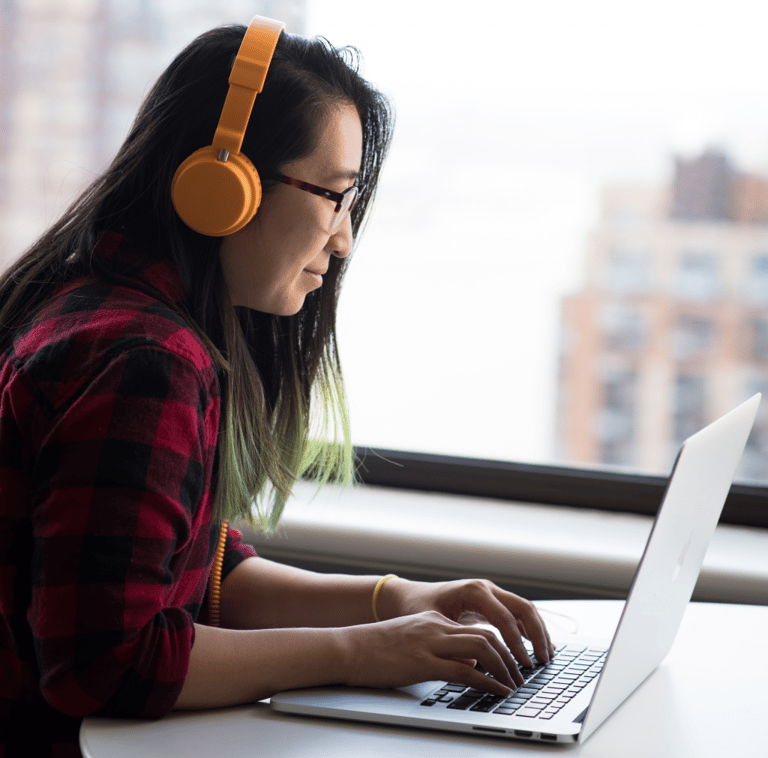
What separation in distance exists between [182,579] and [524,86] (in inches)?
46.5

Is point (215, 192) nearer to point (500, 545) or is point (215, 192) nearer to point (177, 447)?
point (177, 447)

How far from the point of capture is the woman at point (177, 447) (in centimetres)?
69

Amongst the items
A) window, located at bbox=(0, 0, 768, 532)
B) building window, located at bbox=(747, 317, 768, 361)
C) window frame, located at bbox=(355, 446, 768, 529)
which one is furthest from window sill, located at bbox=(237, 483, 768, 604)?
building window, located at bbox=(747, 317, 768, 361)

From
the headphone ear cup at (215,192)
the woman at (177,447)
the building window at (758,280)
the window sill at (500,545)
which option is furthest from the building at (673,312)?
the headphone ear cup at (215,192)

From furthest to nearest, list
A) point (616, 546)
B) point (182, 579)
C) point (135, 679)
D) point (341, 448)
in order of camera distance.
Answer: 1. point (616, 546)
2. point (341, 448)
3. point (182, 579)
4. point (135, 679)

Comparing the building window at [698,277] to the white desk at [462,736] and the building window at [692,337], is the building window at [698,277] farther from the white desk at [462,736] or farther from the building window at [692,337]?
the white desk at [462,736]

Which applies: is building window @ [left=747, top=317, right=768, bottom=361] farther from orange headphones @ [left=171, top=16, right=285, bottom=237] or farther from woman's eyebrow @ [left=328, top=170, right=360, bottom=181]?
orange headphones @ [left=171, top=16, right=285, bottom=237]

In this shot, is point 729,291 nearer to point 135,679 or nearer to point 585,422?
point 585,422

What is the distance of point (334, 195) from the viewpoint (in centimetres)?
94

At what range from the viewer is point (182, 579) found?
2.85 ft

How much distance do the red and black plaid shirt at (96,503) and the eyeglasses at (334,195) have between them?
7.8 inches

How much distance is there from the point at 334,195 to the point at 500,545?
80 cm

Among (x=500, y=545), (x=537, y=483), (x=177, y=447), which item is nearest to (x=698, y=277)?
(x=537, y=483)

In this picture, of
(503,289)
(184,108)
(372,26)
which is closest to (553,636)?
(184,108)
